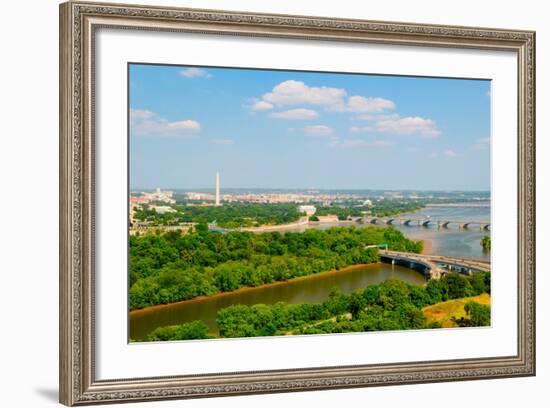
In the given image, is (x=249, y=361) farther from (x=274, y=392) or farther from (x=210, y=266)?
(x=210, y=266)

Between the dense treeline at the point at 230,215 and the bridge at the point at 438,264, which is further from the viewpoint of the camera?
the bridge at the point at 438,264

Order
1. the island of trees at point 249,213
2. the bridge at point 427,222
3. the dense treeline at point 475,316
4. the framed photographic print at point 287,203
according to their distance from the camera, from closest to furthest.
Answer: the framed photographic print at point 287,203 → the island of trees at point 249,213 → the bridge at point 427,222 → the dense treeline at point 475,316

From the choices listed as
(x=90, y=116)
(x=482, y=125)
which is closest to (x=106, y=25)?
(x=90, y=116)

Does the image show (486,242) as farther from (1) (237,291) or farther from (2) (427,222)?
(1) (237,291)

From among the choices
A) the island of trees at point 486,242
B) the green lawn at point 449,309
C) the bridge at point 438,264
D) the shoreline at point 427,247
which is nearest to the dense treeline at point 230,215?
the bridge at point 438,264

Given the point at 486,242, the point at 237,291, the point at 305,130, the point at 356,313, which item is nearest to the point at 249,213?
the point at 237,291

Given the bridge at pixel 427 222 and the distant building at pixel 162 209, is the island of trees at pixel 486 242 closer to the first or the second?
the bridge at pixel 427 222
